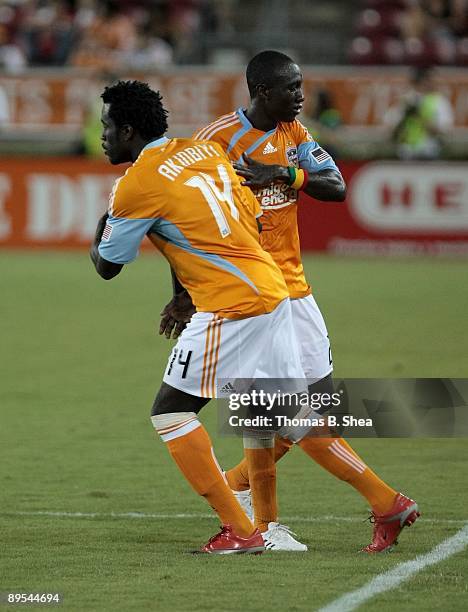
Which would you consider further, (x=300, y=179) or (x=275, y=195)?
(x=275, y=195)

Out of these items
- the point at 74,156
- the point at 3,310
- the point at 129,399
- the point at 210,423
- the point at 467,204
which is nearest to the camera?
the point at 210,423

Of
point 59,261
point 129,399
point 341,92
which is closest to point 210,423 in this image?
point 129,399

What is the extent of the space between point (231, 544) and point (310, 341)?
1.06 metres

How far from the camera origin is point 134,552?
19.7 feet

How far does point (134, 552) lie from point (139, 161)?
1725 mm

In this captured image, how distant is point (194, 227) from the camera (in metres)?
5.73

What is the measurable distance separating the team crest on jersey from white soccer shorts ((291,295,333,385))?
65cm

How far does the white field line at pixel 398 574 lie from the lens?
16.6ft

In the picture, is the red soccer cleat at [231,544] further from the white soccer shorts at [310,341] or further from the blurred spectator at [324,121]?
the blurred spectator at [324,121]

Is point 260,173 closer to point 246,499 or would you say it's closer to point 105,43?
point 246,499

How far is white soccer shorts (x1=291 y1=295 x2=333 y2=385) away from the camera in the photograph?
6.34 meters

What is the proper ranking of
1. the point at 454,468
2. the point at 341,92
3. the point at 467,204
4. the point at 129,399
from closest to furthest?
the point at 454,468, the point at 129,399, the point at 467,204, the point at 341,92

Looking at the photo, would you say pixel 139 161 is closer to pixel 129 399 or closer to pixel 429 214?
pixel 129 399

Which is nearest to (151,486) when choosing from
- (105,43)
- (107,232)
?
(107,232)
